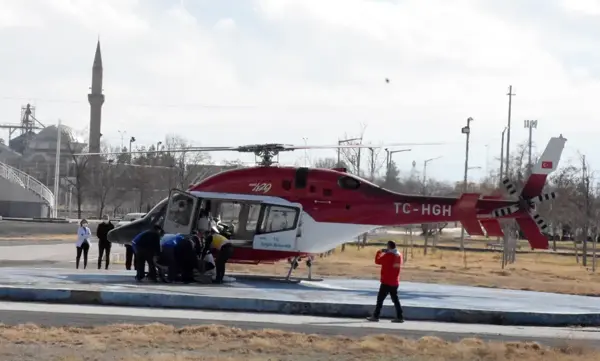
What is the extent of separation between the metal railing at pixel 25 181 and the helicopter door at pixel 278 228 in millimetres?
61032

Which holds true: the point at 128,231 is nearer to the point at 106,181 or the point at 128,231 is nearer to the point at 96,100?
the point at 106,181

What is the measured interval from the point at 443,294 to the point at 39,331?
11.6m

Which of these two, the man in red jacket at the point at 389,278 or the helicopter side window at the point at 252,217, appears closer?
the man in red jacket at the point at 389,278

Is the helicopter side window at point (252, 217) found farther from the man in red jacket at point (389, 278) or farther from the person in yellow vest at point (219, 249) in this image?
the man in red jacket at point (389, 278)

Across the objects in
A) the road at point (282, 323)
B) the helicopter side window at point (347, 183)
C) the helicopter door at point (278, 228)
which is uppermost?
the helicopter side window at point (347, 183)

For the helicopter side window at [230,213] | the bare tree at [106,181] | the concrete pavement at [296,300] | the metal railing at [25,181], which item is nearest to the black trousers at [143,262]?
the concrete pavement at [296,300]

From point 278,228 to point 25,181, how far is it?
64377 millimetres

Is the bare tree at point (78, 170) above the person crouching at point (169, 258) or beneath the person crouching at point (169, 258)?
above

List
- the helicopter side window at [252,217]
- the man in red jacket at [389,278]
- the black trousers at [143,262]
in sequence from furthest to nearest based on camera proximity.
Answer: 1. the helicopter side window at [252,217]
2. the black trousers at [143,262]
3. the man in red jacket at [389,278]

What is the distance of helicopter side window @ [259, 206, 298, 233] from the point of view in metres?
23.6

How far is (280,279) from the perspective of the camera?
25.1 meters

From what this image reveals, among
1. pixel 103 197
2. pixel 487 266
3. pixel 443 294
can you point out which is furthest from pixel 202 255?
pixel 103 197

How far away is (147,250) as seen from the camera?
2178 centimetres

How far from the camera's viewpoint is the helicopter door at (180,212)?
23.5 meters
